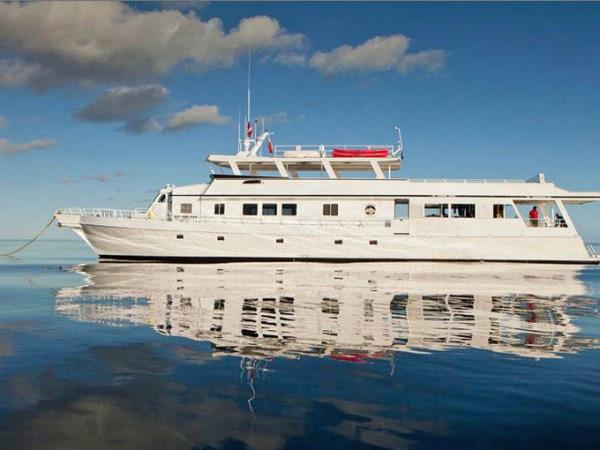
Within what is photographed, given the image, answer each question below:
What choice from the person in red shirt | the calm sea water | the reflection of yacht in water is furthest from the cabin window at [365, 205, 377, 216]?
the calm sea water

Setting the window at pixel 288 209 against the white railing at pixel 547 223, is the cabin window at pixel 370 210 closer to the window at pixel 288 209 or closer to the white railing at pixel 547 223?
the window at pixel 288 209

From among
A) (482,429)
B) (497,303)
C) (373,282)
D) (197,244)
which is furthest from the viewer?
(197,244)

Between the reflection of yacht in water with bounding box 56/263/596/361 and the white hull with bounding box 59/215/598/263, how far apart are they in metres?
10.2

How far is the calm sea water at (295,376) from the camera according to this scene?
12.2 ft

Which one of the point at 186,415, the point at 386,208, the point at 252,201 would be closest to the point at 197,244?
the point at 252,201

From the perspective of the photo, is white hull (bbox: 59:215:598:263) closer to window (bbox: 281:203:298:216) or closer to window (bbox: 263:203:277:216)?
window (bbox: 281:203:298:216)

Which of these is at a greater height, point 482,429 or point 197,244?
point 197,244

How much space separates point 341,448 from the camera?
3484 millimetres

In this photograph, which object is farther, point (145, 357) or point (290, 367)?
point (145, 357)

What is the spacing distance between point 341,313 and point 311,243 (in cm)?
1777

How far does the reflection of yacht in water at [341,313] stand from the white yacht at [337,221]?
10.3 m

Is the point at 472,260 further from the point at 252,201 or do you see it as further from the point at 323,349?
the point at 323,349

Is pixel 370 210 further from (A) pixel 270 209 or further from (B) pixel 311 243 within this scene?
(A) pixel 270 209

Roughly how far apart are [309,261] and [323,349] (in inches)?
847
